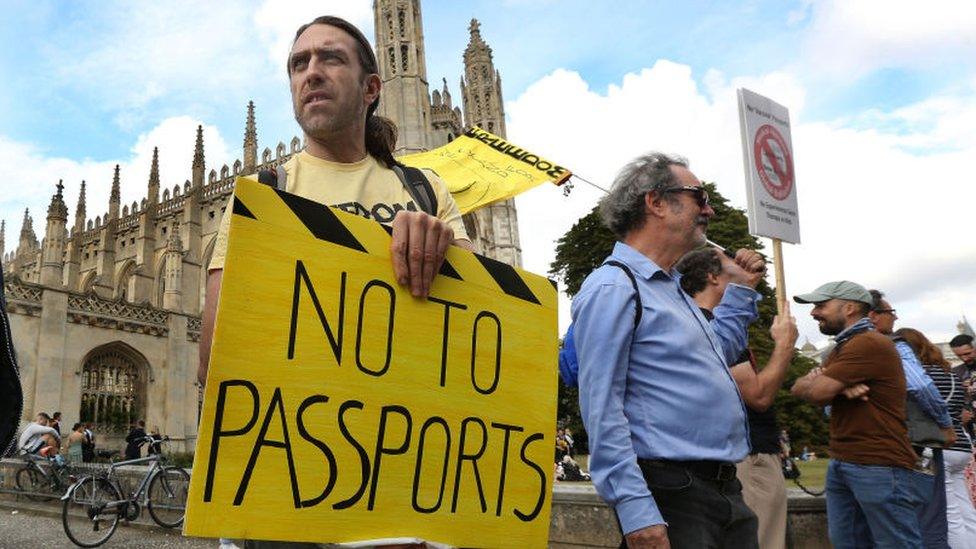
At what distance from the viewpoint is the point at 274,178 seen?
170cm

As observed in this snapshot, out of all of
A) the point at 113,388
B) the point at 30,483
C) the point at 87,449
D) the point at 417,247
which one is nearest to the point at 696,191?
the point at 417,247

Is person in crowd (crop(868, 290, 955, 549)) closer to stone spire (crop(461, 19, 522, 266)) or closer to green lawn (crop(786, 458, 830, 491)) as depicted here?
green lawn (crop(786, 458, 830, 491))

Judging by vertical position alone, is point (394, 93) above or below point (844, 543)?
above

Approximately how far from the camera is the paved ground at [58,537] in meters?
7.07

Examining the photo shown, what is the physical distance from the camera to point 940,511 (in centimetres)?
411

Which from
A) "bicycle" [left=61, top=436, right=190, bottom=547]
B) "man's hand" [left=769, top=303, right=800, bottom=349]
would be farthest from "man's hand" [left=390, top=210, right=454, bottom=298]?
"bicycle" [left=61, top=436, right=190, bottom=547]

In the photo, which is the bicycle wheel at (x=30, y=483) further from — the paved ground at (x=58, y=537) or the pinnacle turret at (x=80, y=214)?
the pinnacle turret at (x=80, y=214)

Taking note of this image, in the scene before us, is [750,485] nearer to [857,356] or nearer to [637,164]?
[857,356]

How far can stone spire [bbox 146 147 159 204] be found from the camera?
38906 mm

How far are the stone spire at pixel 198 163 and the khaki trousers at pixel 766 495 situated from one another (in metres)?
36.6

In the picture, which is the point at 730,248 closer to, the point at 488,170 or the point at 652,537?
the point at 488,170

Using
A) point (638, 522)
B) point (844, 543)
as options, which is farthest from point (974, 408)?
point (638, 522)

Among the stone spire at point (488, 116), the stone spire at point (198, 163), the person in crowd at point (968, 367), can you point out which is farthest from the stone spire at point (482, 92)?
the person in crowd at point (968, 367)

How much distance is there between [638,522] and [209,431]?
1174 millimetres
